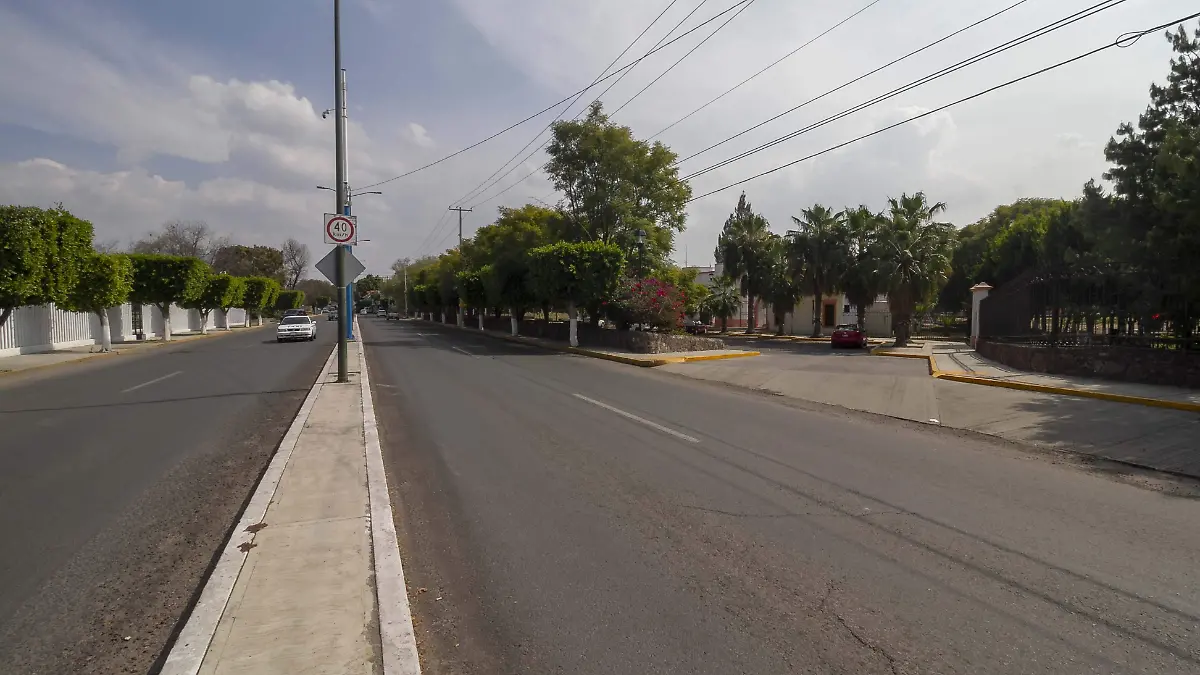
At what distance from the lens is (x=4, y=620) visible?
4.25 meters

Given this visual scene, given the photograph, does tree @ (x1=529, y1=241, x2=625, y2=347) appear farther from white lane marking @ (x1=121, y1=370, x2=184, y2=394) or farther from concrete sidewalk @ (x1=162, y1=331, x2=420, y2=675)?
concrete sidewalk @ (x1=162, y1=331, x2=420, y2=675)

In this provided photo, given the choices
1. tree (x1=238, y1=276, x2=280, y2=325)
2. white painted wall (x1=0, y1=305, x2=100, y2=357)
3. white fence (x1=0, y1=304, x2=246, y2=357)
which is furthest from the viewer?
tree (x1=238, y1=276, x2=280, y2=325)

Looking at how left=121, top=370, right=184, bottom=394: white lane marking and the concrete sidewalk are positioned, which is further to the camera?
left=121, top=370, right=184, bottom=394: white lane marking

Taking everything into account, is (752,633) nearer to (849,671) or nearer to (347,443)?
(849,671)

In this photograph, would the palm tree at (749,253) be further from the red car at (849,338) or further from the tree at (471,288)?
the tree at (471,288)

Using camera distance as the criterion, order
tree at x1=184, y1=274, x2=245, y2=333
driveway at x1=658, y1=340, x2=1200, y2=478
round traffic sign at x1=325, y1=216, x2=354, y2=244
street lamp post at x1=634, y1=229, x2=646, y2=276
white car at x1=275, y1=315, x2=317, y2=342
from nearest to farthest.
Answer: driveway at x1=658, y1=340, x2=1200, y2=478 < round traffic sign at x1=325, y1=216, x2=354, y2=244 < street lamp post at x1=634, y1=229, x2=646, y2=276 < white car at x1=275, y1=315, x2=317, y2=342 < tree at x1=184, y1=274, x2=245, y2=333

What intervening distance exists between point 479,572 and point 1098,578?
4100mm

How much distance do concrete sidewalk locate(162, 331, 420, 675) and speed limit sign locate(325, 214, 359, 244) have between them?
8188mm

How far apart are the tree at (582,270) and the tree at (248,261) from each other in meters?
67.6

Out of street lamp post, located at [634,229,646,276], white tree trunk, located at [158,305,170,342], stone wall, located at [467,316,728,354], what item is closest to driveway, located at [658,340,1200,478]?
stone wall, located at [467,316,728,354]

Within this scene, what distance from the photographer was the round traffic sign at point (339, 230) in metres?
14.9

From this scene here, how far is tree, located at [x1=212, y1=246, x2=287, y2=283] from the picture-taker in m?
90.6

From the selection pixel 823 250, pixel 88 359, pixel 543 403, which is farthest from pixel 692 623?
pixel 823 250

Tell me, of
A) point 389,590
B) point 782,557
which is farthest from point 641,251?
point 389,590
